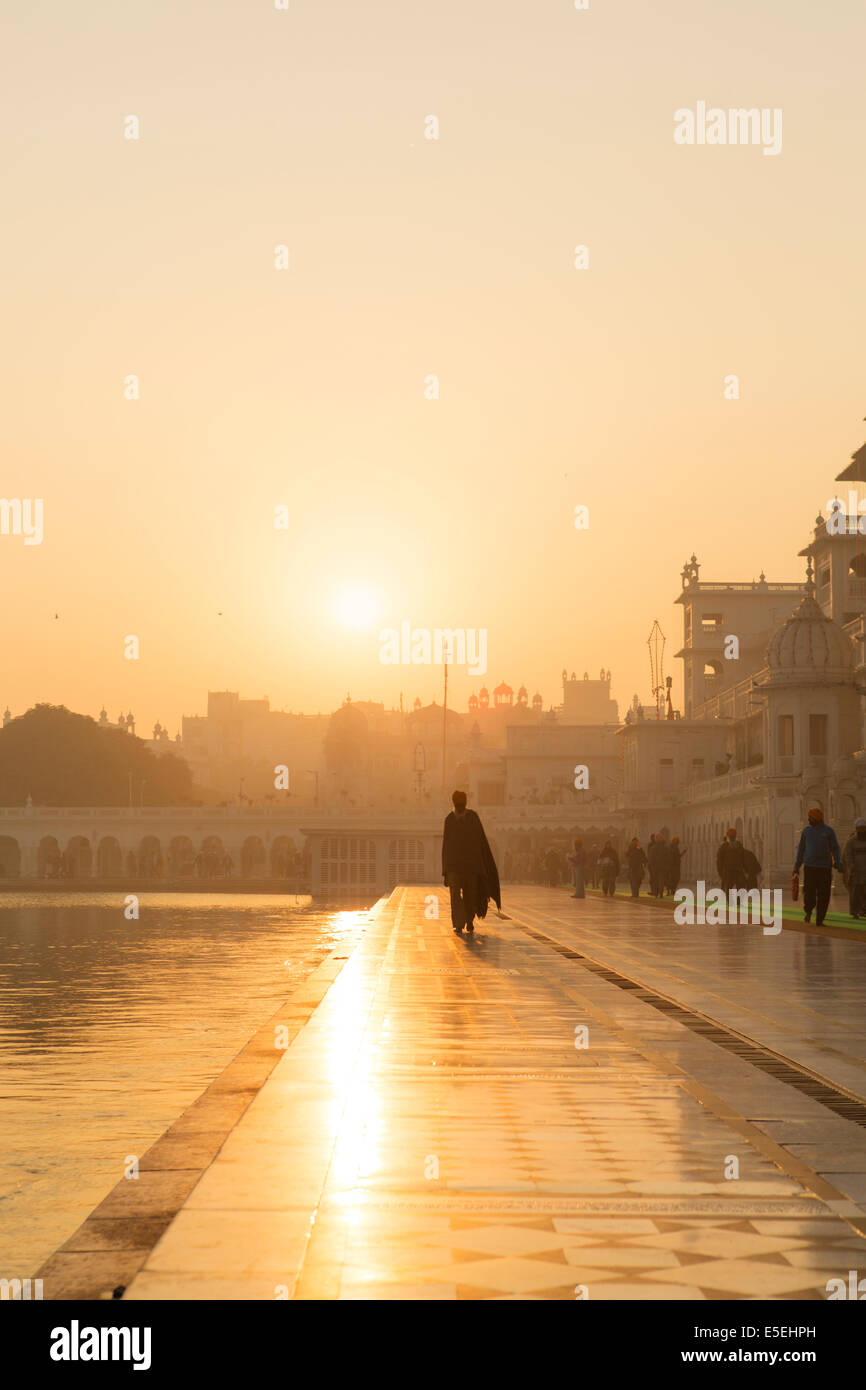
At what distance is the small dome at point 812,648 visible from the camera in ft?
178

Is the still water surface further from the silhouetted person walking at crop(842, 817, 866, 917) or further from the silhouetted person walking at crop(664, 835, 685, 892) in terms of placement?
the silhouetted person walking at crop(664, 835, 685, 892)

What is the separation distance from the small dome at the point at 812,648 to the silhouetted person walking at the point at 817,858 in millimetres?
30866

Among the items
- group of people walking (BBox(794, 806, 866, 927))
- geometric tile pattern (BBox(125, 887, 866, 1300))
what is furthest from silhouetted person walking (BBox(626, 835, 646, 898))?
geometric tile pattern (BBox(125, 887, 866, 1300))

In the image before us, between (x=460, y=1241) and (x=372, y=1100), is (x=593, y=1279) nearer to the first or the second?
(x=460, y=1241)

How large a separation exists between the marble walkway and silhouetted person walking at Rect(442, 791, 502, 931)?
720cm

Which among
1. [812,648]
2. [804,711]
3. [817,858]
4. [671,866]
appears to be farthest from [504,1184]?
[812,648]

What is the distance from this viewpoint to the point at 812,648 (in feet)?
178

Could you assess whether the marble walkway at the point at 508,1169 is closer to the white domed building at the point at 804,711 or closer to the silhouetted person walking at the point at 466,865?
the silhouetted person walking at the point at 466,865

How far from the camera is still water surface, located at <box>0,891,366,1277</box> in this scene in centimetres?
845

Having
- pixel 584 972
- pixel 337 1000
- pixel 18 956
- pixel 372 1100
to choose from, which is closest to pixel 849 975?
pixel 584 972

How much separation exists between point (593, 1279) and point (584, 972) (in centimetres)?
1072

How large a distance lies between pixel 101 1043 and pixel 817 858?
475 inches

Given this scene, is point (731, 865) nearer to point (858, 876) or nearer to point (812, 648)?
point (858, 876)
